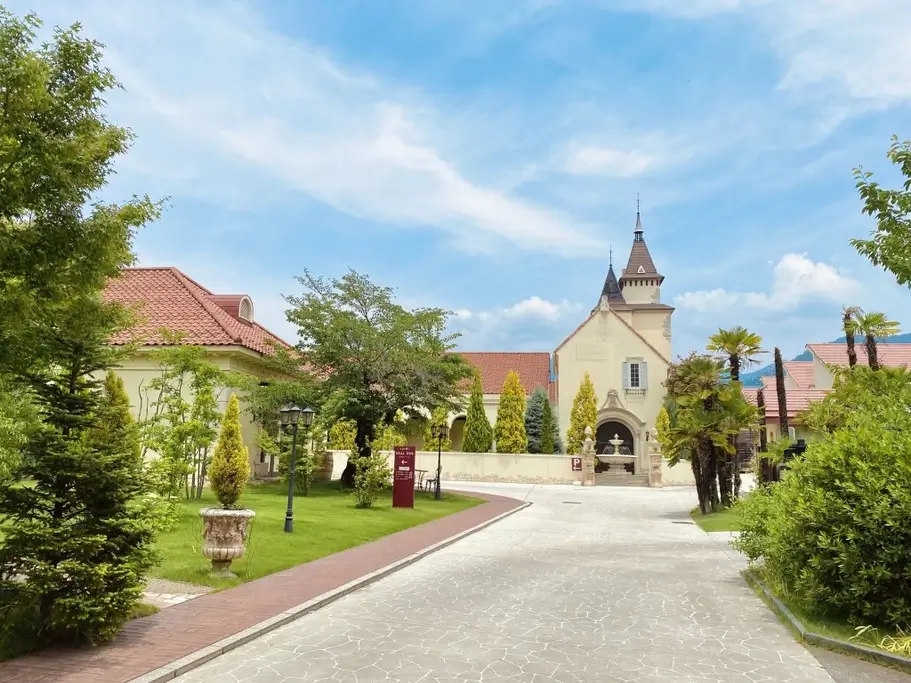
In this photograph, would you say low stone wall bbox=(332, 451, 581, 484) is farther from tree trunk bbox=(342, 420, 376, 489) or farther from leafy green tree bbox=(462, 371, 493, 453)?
tree trunk bbox=(342, 420, 376, 489)

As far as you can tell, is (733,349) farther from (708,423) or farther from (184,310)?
(184,310)

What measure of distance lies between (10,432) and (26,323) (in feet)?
4.79

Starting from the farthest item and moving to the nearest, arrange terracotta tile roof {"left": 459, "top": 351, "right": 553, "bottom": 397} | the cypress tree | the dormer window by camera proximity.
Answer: terracotta tile roof {"left": 459, "top": 351, "right": 553, "bottom": 397}
the cypress tree
the dormer window

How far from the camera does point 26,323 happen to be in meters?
6.81

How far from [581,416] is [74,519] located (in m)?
38.8

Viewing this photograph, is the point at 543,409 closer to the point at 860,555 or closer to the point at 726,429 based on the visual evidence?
the point at 726,429

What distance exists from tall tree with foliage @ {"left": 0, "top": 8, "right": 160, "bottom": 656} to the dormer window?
21.8m

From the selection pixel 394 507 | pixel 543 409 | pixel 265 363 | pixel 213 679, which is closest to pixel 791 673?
pixel 213 679

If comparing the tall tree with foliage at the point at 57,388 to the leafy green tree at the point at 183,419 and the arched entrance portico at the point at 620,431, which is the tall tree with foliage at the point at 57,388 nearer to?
the leafy green tree at the point at 183,419

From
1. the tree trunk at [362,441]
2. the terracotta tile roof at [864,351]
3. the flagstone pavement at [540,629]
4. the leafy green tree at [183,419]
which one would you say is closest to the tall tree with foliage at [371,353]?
the tree trunk at [362,441]

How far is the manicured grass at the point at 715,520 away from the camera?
18.9 meters

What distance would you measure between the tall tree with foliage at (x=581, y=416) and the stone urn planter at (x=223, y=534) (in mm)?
34819

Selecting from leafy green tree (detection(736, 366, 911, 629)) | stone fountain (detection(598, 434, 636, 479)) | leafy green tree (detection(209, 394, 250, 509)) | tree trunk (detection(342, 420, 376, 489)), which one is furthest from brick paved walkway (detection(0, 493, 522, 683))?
stone fountain (detection(598, 434, 636, 479))

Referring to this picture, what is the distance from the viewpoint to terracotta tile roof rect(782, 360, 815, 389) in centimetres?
4684
